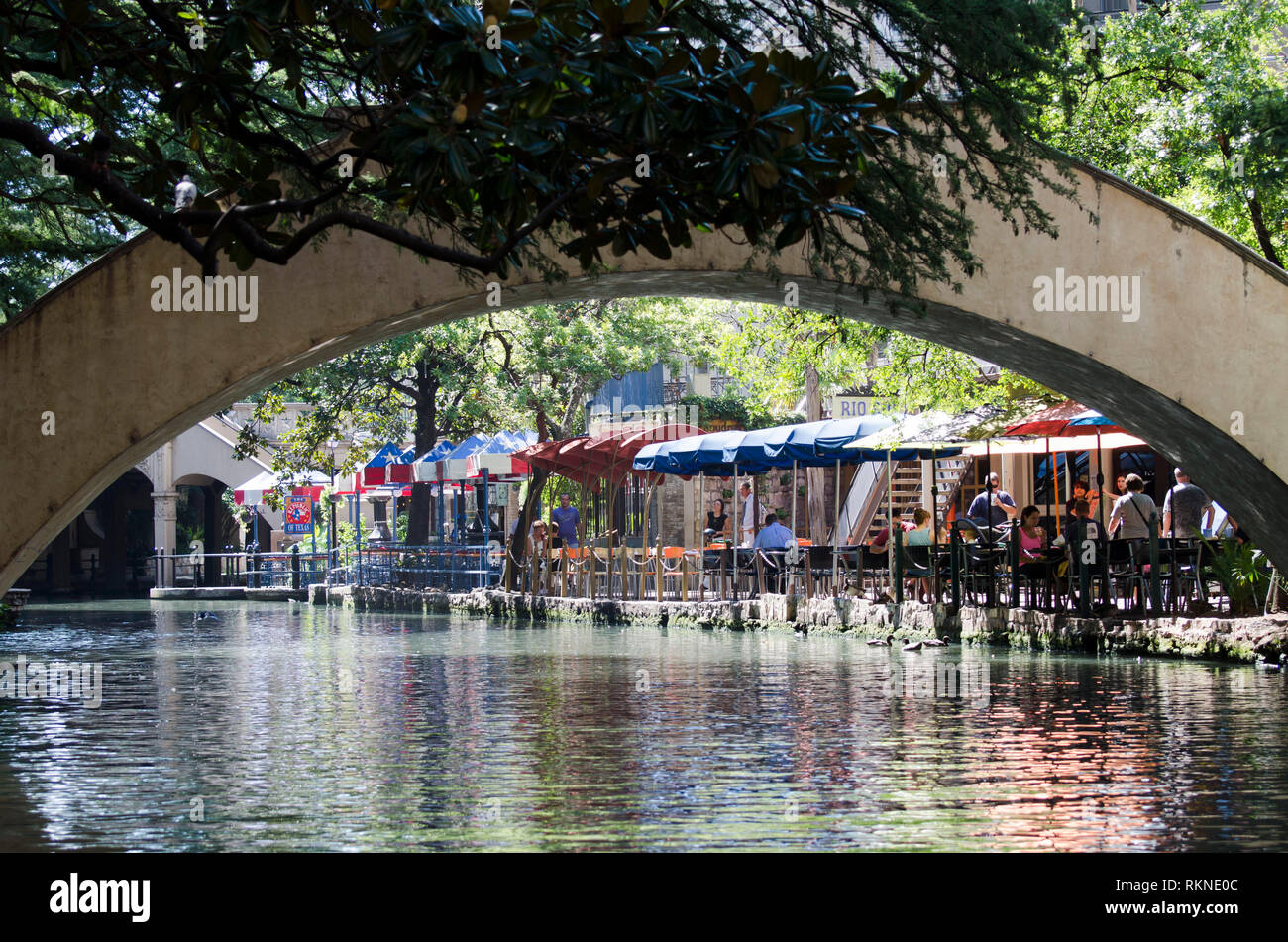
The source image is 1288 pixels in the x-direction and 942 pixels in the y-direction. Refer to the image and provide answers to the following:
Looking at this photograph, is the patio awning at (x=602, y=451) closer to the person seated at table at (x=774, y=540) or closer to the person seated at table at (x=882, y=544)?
the person seated at table at (x=774, y=540)

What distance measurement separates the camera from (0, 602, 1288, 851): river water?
264 inches

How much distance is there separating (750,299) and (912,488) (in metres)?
21.3

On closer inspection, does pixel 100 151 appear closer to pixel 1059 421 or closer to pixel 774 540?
pixel 1059 421

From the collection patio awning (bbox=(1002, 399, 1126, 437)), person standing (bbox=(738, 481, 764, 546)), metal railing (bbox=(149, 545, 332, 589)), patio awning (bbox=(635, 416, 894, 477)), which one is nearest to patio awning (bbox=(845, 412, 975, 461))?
patio awning (bbox=(635, 416, 894, 477))

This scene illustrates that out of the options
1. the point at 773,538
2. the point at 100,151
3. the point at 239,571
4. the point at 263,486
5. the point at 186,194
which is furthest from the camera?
the point at 239,571
